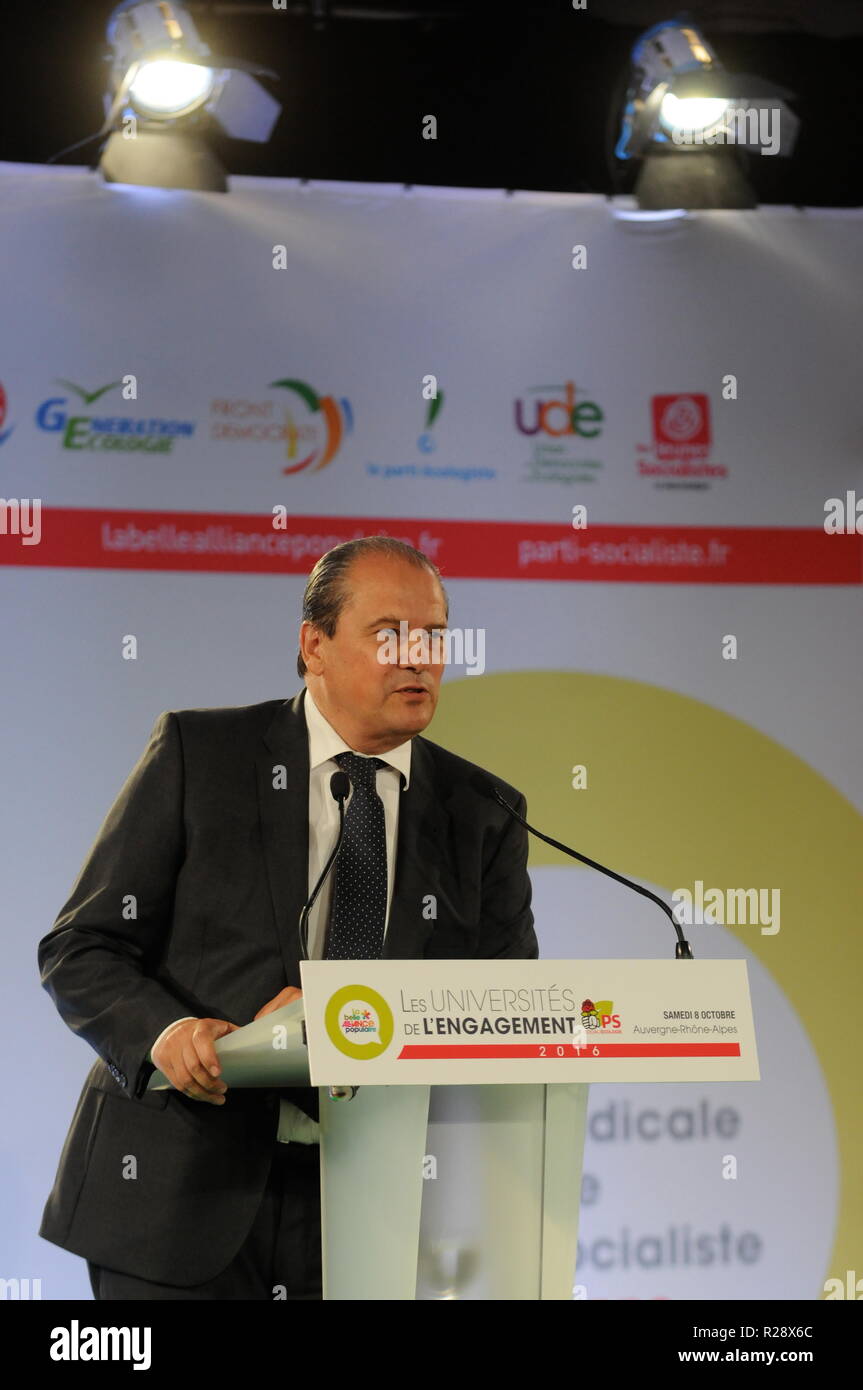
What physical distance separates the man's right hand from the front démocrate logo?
18 centimetres

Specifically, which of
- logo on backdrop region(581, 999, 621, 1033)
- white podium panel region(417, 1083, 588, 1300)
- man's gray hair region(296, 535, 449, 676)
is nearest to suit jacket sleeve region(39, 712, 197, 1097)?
man's gray hair region(296, 535, 449, 676)

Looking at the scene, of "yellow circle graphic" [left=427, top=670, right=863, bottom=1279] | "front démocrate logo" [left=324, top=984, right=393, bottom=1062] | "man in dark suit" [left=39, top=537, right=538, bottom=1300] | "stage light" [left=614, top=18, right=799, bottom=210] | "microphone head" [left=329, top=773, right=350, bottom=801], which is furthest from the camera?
"stage light" [left=614, top=18, right=799, bottom=210]

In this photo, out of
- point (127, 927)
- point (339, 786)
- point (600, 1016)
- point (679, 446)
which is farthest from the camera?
point (679, 446)

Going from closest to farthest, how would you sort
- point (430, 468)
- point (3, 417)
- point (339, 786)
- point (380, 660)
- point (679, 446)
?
1. point (339, 786)
2. point (380, 660)
3. point (3, 417)
4. point (430, 468)
5. point (679, 446)

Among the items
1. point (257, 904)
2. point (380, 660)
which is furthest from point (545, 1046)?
point (380, 660)

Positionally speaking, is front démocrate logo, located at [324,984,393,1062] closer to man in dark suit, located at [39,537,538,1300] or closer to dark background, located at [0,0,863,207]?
man in dark suit, located at [39,537,538,1300]

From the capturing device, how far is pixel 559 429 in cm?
435

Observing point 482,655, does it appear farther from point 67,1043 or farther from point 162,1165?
point 162,1165

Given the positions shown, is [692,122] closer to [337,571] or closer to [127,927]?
[337,571]

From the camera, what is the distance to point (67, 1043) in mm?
3965

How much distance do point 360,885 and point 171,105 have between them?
255 cm

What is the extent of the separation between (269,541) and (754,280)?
5.44 ft

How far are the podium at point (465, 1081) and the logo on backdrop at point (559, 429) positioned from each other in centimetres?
223

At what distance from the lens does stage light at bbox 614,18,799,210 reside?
14.3ft
